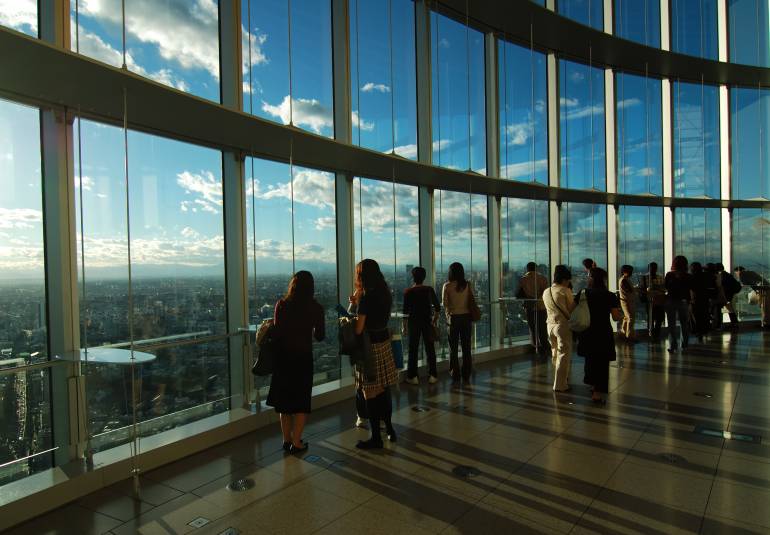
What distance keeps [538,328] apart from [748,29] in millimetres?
10664

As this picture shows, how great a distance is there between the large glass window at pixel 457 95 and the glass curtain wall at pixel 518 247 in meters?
1.32

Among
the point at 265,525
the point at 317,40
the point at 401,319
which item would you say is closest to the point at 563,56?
the point at 317,40

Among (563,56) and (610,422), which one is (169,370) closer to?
(610,422)

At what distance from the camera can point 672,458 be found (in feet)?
13.4

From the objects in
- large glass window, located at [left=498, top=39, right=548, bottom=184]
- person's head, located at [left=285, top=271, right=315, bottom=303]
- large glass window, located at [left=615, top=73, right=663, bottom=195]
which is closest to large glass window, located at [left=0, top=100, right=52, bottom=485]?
person's head, located at [left=285, top=271, right=315, bottom=303]

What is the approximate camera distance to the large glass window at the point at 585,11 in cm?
1069

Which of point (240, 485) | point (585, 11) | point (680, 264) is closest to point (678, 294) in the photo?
point (680, 264)

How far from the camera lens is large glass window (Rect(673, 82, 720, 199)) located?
41.9 feet

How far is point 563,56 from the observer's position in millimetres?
11102

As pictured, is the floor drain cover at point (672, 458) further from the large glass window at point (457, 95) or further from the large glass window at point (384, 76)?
the large glass window at point (457, 95)

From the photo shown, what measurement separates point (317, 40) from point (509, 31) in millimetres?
4677

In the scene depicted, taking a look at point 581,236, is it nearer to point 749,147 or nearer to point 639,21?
point 639,21

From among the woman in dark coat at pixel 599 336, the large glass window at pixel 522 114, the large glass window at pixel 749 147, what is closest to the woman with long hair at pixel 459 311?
the woman in dark coat at pixel 599 336

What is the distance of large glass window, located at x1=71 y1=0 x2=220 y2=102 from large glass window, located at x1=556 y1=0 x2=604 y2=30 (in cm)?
825
